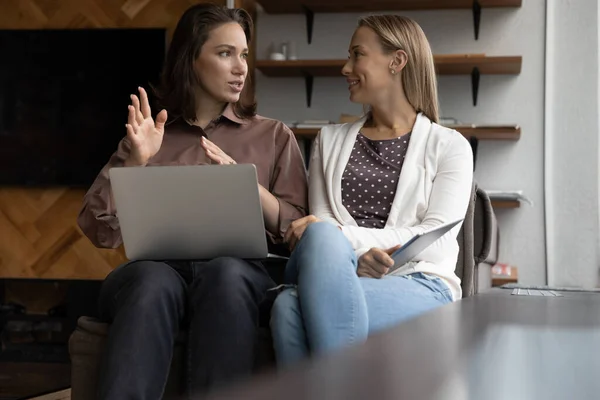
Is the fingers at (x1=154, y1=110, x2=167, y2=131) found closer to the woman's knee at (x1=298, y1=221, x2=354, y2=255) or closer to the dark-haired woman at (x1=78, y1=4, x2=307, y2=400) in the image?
the dark-haired woman at (x1=78, y1=4, x2=307, y2=400)

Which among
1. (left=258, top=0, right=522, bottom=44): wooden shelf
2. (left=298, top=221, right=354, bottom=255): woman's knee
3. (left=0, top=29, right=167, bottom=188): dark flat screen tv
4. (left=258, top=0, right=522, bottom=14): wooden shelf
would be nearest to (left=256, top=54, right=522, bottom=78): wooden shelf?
(left=258, top=0, right=522, bottom=44): wooden shelf

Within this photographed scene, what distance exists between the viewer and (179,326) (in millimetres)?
1634

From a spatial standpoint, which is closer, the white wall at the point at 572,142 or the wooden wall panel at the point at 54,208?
the white wall at the point at 572,142

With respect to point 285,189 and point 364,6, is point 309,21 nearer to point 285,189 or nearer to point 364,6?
point 364,6

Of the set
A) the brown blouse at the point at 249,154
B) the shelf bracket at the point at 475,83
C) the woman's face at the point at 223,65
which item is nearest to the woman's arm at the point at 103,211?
the brown blouse at the point at 249,154

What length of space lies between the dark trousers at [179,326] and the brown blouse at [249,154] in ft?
0.87

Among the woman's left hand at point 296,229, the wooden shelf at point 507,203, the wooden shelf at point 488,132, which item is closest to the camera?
the woman's left hand at point 296,229

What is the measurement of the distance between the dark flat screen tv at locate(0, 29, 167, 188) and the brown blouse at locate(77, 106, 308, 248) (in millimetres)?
2212

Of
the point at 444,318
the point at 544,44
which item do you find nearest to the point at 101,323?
the point at 444,318

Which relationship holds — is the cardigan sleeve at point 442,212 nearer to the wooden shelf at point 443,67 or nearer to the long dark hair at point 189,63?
the long dark hair at point 189,63

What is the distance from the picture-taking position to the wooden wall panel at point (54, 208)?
4188mm

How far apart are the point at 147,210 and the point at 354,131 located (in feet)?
1.91

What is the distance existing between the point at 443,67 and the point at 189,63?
78.2 inches

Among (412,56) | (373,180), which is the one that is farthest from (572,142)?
(373,180)
